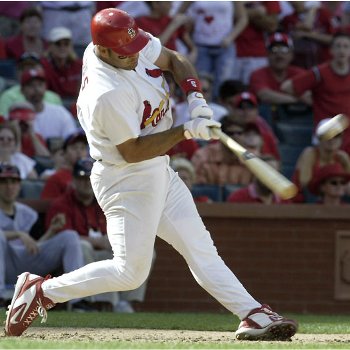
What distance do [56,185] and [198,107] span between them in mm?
3957

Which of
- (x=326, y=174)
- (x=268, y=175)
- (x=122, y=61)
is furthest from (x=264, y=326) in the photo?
(x=326, y=174)

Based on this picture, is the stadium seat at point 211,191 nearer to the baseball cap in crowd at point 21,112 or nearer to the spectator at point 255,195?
the spectator at point 255,195

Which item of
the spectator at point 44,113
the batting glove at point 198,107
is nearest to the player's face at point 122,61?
the batting glove at point 198,107

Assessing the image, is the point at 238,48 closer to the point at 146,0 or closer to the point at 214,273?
the point at 146,0

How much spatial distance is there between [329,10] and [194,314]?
591cm

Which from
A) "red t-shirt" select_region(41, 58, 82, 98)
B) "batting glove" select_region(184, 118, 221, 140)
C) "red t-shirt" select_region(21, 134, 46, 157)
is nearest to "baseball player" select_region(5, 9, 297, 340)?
"batting glove" select_region(184, 118, 221, 140)

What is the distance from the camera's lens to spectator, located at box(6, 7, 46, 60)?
11584mm

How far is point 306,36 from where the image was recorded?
12812 mm

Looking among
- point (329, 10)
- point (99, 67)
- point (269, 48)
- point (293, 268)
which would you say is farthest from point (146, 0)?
point (99, 67)

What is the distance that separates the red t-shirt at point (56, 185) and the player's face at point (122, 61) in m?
3.88

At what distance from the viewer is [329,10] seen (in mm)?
13656

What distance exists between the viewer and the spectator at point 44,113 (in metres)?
10.8

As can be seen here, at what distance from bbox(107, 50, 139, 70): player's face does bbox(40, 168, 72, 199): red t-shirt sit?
3.88m

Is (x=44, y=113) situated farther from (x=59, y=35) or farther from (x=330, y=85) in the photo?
(x=330, y=85)
